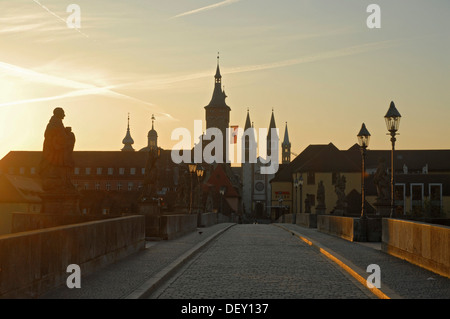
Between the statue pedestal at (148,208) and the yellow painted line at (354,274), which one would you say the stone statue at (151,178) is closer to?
the statue pedestal at (148,208)

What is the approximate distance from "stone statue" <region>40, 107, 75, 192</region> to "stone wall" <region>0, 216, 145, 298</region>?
9.09 feet

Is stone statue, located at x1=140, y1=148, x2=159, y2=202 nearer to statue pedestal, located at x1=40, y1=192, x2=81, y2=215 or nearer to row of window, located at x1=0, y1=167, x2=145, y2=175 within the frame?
statue pedestal, located at x1=40, y1=192, x2=81, y2=215

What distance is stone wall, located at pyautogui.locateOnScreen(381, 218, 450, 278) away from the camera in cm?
1203

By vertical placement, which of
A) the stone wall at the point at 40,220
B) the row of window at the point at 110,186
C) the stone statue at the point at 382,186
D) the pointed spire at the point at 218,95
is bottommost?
the stone wall at the point at 40,220

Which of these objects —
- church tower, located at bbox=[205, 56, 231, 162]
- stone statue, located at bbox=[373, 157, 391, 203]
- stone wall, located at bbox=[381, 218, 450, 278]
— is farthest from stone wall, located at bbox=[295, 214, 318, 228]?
church tower, located at bbox=[205, 56, 231, 162]

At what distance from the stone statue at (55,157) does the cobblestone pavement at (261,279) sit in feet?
13.5

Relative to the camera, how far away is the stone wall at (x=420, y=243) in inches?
474

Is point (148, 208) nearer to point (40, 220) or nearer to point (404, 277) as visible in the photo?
point (40, 220)

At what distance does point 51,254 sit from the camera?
9.48 m

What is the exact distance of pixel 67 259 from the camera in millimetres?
10375

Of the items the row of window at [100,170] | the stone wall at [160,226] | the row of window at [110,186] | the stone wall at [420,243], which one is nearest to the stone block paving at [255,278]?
the stone wall at [420,243]

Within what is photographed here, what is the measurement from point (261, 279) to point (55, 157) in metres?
7.13
